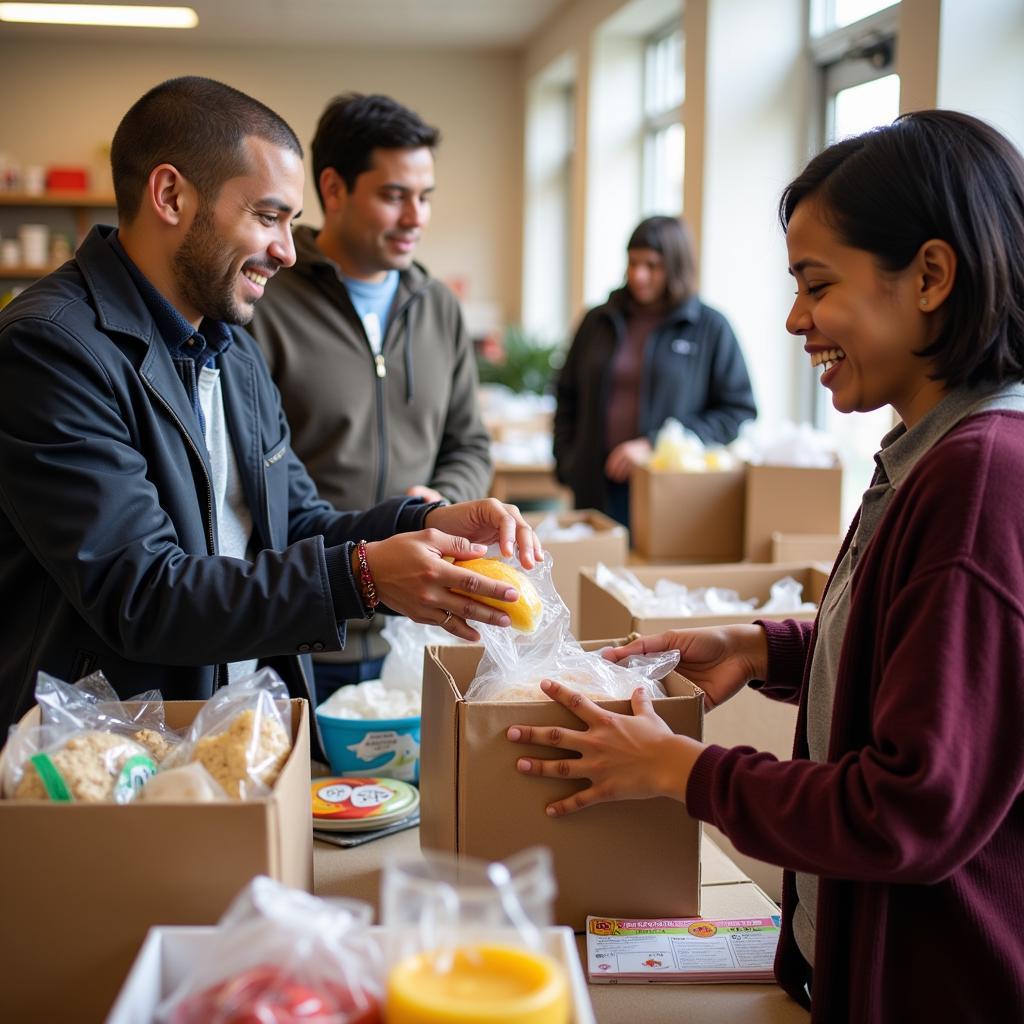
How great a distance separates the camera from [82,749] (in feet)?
3.42

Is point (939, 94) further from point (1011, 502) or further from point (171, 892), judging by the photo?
point (171, 892)

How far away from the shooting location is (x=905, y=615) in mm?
982

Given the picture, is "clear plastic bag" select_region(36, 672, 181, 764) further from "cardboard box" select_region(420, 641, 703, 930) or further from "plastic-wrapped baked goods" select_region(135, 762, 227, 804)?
"cardboard box" select_region(420, 641, 703, 930)

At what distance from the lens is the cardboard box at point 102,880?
37.7 inches

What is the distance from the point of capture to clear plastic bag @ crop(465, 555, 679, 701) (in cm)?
127

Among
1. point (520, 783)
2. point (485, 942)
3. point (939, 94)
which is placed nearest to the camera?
point (485, 942)

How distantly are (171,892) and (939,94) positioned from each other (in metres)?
2.63

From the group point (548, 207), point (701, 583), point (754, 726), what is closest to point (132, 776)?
point (754, 726)

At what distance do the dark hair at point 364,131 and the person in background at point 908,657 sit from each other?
4.95 feet

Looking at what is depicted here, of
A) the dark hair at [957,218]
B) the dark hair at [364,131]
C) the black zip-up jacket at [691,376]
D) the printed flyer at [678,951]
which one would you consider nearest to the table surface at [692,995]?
the printed flyer at [678,951]

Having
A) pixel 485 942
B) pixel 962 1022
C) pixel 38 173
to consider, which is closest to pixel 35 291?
pixel 485 942

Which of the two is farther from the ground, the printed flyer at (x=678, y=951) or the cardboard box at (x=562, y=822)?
the cardboard box at (x=562, y=822)

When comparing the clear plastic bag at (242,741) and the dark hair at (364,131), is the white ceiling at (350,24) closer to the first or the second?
the dark hair at (364,131)

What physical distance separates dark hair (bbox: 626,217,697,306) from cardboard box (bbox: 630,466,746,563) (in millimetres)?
954
